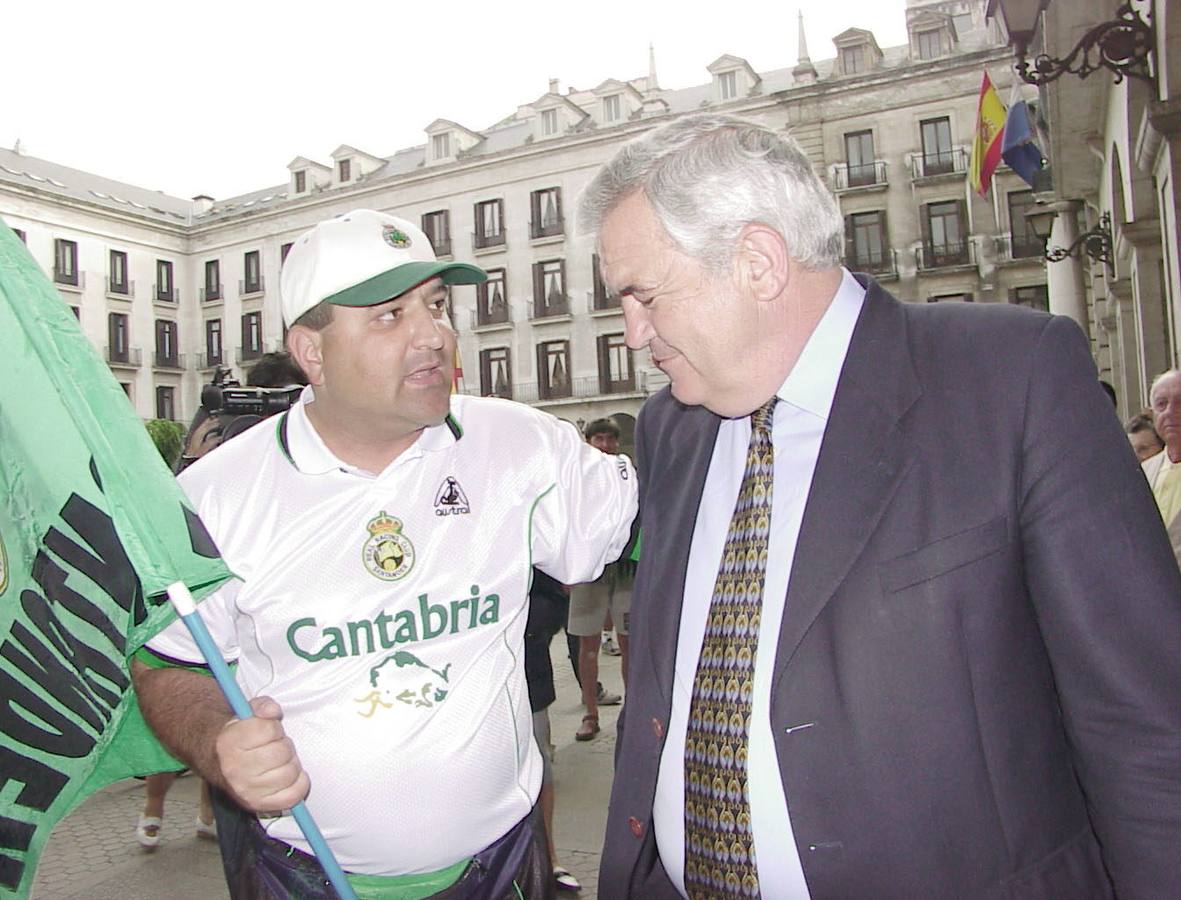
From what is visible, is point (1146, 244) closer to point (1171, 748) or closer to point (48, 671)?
point (1171, 748)

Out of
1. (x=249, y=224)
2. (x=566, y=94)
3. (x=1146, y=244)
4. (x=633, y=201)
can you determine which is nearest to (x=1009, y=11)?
(x=1146, y=244)

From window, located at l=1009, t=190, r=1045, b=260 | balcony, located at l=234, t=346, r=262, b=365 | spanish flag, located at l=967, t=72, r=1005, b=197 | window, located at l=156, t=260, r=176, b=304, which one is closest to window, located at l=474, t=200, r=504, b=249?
balcony, located at l=234, t=346, r=262, b=365

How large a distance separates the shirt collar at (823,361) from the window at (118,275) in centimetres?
4417

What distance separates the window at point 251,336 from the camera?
138 ft

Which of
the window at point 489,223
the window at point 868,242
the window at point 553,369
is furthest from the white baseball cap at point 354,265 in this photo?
the window at point 489,223

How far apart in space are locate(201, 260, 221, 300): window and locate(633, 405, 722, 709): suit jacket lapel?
4453 cm

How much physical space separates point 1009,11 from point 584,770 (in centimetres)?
539

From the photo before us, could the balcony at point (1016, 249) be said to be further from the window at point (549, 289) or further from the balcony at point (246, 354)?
the balcony at point (246, 354)

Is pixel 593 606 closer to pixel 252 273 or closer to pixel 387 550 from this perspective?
pixel 387 550

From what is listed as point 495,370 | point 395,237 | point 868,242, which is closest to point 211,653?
point 395,237

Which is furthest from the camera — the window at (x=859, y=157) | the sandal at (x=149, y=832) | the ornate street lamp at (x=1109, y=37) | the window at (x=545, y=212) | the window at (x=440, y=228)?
the window at (x=440, y=228)

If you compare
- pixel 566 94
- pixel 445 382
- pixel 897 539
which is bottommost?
pixel 897 539

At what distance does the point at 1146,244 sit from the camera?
8883 mm

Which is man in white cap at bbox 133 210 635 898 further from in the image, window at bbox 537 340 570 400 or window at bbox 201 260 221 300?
window at bbox 201 260 221 300
